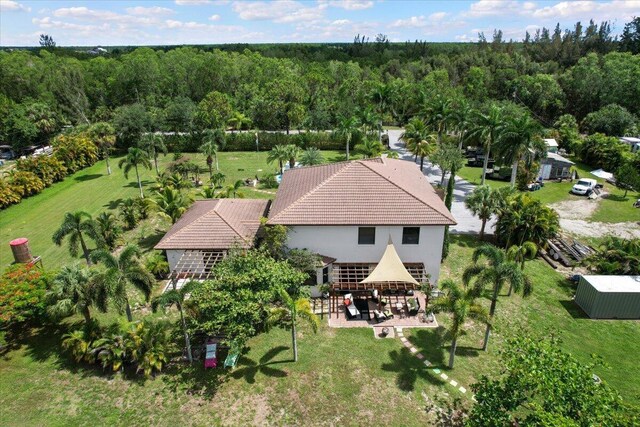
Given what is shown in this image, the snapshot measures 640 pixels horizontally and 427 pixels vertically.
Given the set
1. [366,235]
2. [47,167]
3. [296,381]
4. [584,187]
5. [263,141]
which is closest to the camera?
[296,381]

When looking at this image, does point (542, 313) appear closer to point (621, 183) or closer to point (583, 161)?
point (621, 183)

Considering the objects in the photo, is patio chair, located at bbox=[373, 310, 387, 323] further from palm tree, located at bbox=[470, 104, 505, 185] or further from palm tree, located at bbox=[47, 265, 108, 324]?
palm tree, located at bbox=[470, 104, 505, 185]

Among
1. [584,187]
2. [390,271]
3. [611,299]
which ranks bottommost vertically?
[611,299]

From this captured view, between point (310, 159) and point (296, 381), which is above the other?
point (310, 159)

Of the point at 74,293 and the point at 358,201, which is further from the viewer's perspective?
the point at 358,201

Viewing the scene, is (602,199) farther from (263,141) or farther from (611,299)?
(263,141)

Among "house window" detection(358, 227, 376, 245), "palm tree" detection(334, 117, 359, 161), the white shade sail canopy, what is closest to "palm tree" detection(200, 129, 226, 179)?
"palm tree" detection(334, 117, 359, 161)

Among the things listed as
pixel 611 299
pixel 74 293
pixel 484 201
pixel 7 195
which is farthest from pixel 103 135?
pixel 611 299

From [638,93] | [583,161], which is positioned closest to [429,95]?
[583,161]
